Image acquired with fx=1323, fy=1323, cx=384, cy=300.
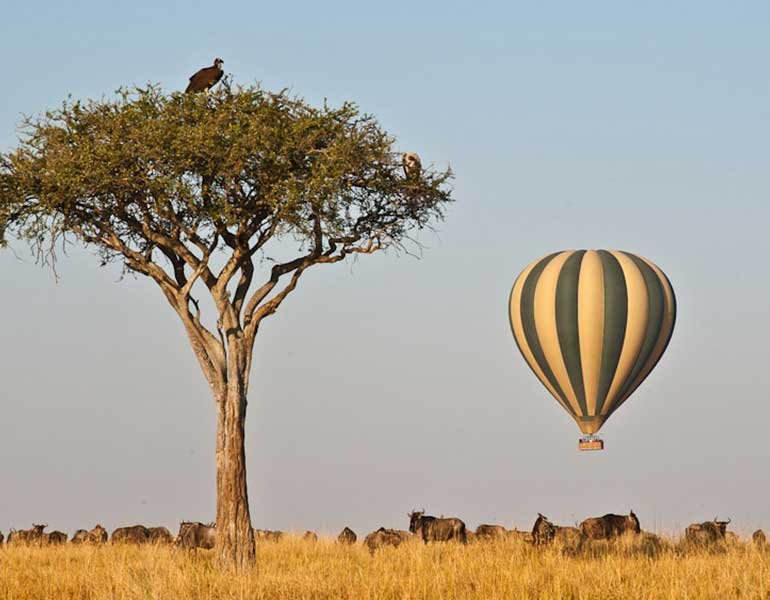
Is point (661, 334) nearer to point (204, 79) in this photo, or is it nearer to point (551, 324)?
point (551, 324)

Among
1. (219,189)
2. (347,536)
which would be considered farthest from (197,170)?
(347,536)

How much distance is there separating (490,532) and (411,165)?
47.5 ft

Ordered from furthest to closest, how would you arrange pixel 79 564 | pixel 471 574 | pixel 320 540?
pixel 320 540, pixel 79 564, pixel 471 574

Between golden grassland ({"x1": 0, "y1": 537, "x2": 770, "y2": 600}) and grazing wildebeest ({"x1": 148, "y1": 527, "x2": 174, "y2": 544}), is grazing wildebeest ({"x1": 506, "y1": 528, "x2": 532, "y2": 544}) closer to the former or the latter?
golden grassland ({"x1": 0, "y1": 537, "x2": 770, "y2": 600})

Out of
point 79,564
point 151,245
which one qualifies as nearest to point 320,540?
point 79,564

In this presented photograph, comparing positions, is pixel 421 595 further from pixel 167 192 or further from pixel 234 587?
pixel 167 192

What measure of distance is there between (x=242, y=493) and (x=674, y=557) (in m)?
10.9

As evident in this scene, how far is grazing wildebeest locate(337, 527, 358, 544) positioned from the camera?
4403 centimetres

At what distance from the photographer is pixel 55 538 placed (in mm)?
46062

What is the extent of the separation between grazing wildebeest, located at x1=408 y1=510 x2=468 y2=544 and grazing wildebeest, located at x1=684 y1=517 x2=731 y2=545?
705 centimetres

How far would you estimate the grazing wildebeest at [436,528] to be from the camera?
140ft

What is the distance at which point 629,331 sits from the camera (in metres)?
44.6

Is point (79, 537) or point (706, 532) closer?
point (706, 532)

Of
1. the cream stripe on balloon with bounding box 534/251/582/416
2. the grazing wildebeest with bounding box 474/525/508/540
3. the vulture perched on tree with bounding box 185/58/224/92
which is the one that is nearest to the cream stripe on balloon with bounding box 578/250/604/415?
the cream stripe on balloon with bounding box 534/251/582/416
